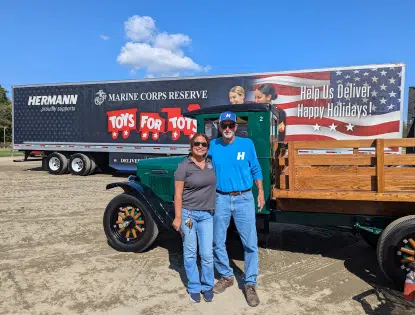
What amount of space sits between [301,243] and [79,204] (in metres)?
5.10

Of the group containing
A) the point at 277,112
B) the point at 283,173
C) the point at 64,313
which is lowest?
the point at 64,313

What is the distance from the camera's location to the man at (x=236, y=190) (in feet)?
10.3

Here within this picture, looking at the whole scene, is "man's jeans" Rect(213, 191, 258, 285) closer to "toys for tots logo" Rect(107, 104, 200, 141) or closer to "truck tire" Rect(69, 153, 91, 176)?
"toys for tots logo" Rect(107, 104, 200, 141)

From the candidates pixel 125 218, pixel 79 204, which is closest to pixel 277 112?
pixel 125 218

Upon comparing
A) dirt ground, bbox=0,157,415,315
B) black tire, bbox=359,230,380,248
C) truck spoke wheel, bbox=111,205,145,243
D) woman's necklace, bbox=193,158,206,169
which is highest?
woman's necklace, bbox=193,158,206,169

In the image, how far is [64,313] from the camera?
116 inches

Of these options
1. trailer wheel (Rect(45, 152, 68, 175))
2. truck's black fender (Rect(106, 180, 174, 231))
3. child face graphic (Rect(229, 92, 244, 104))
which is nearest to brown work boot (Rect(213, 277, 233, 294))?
truck's black fender (Rect(106, 180, 174, 231))

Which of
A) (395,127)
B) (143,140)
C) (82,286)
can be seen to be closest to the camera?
(82,286)

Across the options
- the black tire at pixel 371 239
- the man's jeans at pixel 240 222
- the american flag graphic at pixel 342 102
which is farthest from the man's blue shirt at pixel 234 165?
the american flag graphic at pixel 342 102

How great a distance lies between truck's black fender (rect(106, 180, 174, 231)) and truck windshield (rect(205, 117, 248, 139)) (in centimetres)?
112

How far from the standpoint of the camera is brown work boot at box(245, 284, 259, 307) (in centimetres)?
309

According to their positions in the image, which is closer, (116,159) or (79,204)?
(79,204)

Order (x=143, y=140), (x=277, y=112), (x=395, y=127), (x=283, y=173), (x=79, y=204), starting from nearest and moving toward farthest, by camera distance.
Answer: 1. (x=283, y=173)
2. (x=277, y=112)
3. (x=79, y=204)
4. (x=395, y=127)
5. (x=143, y=140)

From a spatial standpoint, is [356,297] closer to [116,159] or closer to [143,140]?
[143,140]
